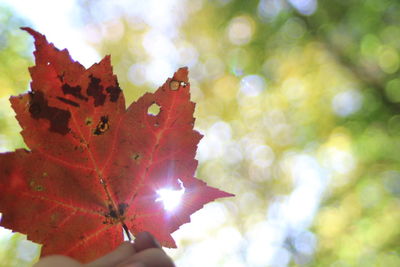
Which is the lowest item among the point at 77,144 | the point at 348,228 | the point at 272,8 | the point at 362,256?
the point at 77,144

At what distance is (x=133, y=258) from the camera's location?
0.40 m

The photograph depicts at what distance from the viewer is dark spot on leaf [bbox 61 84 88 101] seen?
0.51 meters

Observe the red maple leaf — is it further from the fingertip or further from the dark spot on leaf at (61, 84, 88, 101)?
the fingertip

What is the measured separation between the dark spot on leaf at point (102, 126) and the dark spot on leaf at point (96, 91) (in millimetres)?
27

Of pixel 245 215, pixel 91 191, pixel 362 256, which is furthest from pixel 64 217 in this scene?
pixel 245 215

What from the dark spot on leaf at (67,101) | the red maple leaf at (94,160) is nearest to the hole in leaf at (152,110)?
the red maple leaf at (94,160)

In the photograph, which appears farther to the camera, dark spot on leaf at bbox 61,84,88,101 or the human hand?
dark spot on leaf at bbox 61,84,88,101

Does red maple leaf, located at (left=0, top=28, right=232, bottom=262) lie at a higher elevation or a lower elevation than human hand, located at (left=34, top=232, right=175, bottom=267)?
higher

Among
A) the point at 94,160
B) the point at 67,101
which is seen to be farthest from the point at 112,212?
the point at 67,101

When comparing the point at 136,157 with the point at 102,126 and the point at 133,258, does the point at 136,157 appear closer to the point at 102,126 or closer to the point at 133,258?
the point at 102,126

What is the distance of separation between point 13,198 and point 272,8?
4.52 m

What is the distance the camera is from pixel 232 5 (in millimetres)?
4406

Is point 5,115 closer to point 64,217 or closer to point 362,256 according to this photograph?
point 64,217

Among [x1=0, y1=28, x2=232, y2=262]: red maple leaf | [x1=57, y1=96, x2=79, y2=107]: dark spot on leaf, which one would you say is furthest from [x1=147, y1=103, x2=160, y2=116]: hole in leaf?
[x1=57, y1=96, x2=79, y2=107]: dark spot on leaf
